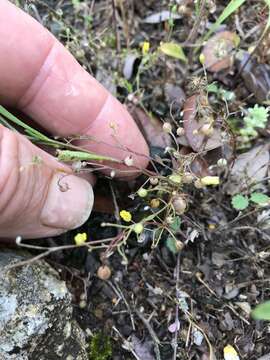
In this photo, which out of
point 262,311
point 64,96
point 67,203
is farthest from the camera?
point 64,96

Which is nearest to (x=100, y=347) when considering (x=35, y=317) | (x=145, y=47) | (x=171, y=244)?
(x=35, y=317)

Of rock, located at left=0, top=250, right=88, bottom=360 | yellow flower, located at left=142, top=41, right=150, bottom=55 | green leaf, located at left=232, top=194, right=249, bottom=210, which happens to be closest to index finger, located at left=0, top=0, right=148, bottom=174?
yellow flower, located at left=142, top=41, right=150, bottom=55

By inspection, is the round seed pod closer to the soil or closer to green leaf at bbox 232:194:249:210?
the soil

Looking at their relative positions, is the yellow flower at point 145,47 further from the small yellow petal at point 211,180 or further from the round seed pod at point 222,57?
the small yellow petal at point 211,180

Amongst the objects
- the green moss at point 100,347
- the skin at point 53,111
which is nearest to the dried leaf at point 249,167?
the skin at point 53,111

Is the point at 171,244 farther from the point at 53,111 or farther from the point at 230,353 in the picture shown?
the point at 53,111

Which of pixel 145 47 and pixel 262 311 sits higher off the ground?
pixel 145 47

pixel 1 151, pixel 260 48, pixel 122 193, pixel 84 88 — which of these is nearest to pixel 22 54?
pixel 84 88
